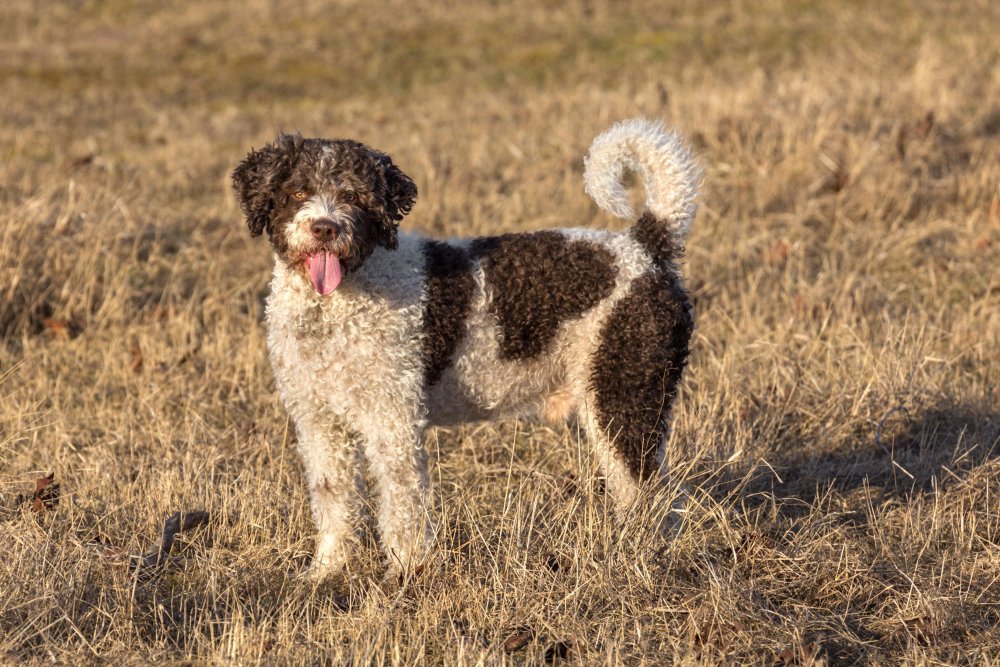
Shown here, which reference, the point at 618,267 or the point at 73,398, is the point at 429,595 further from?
the point at 73,398

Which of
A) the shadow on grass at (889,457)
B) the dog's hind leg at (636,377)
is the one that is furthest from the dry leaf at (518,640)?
the shadow on grass at (889,457)

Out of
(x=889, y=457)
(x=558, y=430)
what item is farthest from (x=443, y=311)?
(x=889, y=457)

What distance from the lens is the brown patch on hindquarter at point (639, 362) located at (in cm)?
529

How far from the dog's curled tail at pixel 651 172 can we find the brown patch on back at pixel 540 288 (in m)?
0.30

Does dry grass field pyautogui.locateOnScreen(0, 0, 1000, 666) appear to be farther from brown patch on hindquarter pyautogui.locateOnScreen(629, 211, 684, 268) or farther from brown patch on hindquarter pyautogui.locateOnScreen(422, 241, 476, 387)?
brown patch on hindquarter pyautogui.locateOnScreen(629, 211, 684, 268)

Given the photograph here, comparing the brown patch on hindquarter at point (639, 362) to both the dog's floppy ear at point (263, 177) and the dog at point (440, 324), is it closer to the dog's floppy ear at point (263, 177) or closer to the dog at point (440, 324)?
the dog at point (440, 324)

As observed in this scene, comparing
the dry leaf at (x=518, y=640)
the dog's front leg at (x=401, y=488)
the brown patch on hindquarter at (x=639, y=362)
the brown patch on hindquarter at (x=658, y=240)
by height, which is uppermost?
the brown patch on hindquarter at (x=658, y=240)

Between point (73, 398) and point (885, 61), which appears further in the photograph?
point (885, 61)

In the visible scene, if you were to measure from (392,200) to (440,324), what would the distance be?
57 centimetres

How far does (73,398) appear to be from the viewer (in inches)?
292

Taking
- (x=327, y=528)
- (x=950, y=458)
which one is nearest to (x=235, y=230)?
(x=327, y=528)

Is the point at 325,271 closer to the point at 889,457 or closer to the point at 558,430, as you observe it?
the point at 558,430

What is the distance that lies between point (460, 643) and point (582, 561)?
70cm

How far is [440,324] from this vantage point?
525 centimetres
